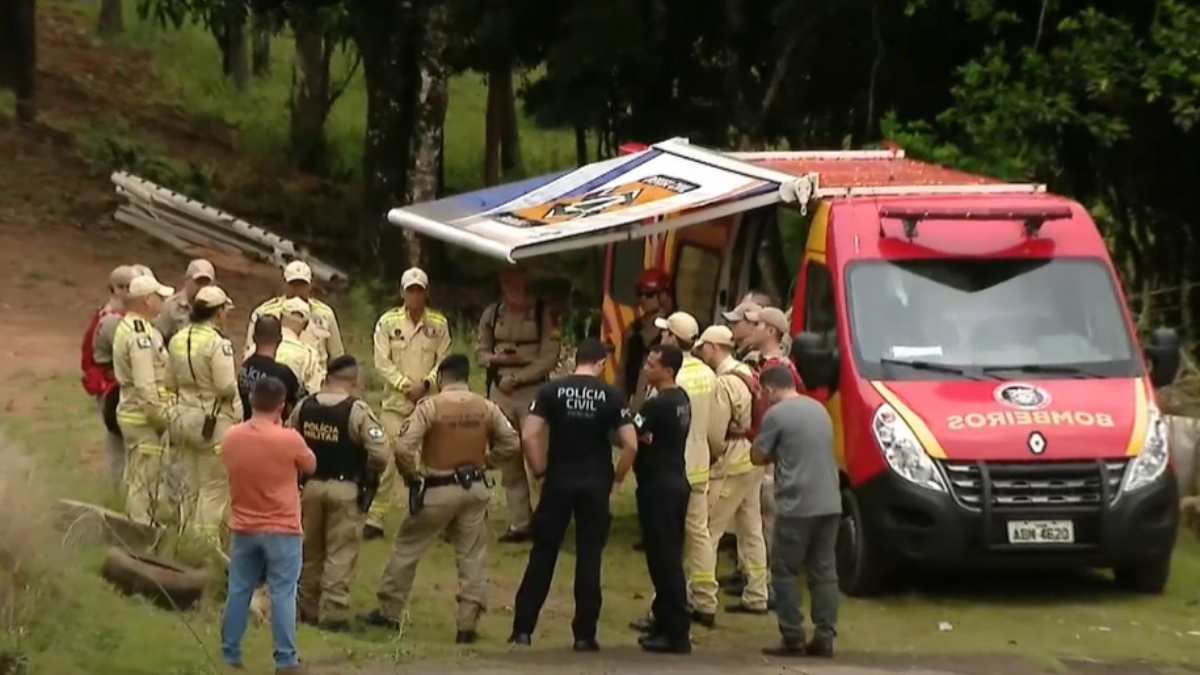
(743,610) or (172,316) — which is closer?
(743,610)

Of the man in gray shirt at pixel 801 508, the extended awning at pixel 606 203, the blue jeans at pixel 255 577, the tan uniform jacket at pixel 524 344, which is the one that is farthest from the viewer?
the tan uniform jacket at pixel 524 344

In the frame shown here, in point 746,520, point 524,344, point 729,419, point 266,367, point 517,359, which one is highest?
point 524,344

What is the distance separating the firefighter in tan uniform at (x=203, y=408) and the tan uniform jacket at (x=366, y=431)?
114 centimetres

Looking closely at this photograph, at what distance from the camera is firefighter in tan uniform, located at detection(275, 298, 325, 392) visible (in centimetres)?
1318

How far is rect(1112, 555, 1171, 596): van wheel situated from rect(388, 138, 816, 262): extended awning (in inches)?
116

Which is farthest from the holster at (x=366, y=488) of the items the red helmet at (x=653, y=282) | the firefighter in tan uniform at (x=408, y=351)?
the red helmet at (x=653, y=282)

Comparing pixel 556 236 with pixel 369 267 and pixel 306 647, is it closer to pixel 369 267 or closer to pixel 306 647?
pixel 306 647

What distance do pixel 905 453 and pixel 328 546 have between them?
3.38m

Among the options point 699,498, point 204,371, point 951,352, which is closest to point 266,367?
point 204,371

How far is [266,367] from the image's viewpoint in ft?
39.0

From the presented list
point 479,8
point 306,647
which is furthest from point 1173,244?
point 306,647

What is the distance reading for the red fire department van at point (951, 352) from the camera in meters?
12.6

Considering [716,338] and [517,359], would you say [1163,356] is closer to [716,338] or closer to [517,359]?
[716,338]

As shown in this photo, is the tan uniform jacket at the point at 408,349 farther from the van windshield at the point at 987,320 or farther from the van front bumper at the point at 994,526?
the van front bumper at the point at 994,526
